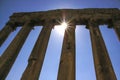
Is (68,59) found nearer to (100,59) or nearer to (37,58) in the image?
(100,59)

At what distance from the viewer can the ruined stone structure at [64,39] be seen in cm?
1136

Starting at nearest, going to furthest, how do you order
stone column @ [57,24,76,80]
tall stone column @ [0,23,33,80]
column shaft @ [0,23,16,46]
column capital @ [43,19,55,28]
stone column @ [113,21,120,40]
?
stone column @ [57,24,76,80]
tall stone column @ [0,23,33,80]
stone column @ [113,21,120,40]
column shaft @ [0,23,16,46]
column capital @ [43,19,55,28]

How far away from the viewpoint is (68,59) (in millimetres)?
12164

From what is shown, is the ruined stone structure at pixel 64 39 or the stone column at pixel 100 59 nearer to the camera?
the stone column at pixel 100 59

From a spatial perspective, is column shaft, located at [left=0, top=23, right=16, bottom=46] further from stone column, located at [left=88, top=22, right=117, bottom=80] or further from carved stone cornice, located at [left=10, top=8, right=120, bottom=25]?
stone column, located at [left=88, top=22, right=117, bottom=80]

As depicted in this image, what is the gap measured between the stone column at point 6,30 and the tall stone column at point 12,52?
135cm

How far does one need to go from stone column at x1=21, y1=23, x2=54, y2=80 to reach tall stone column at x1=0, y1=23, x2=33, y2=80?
5.01ft

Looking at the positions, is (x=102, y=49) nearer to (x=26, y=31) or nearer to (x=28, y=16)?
(x=26, y=31)

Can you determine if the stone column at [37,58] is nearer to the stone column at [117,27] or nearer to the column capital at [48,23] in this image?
the column capital at [48,23]

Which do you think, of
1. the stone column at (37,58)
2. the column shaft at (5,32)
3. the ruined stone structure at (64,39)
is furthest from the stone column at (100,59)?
the column shaft at (5,32)

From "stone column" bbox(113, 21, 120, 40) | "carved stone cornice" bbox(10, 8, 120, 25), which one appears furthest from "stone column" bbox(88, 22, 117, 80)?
"carved stone cornice" bbox(10, 8, 120, 25)

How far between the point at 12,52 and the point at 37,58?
2337 millimetres

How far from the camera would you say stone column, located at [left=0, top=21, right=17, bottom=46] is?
16.5 meters

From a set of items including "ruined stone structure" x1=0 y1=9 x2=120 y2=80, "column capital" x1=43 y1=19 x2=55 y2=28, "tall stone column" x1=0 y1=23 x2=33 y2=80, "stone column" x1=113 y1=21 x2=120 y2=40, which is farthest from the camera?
"column capital" x1=43 y1=19 x2=55 y2=28
